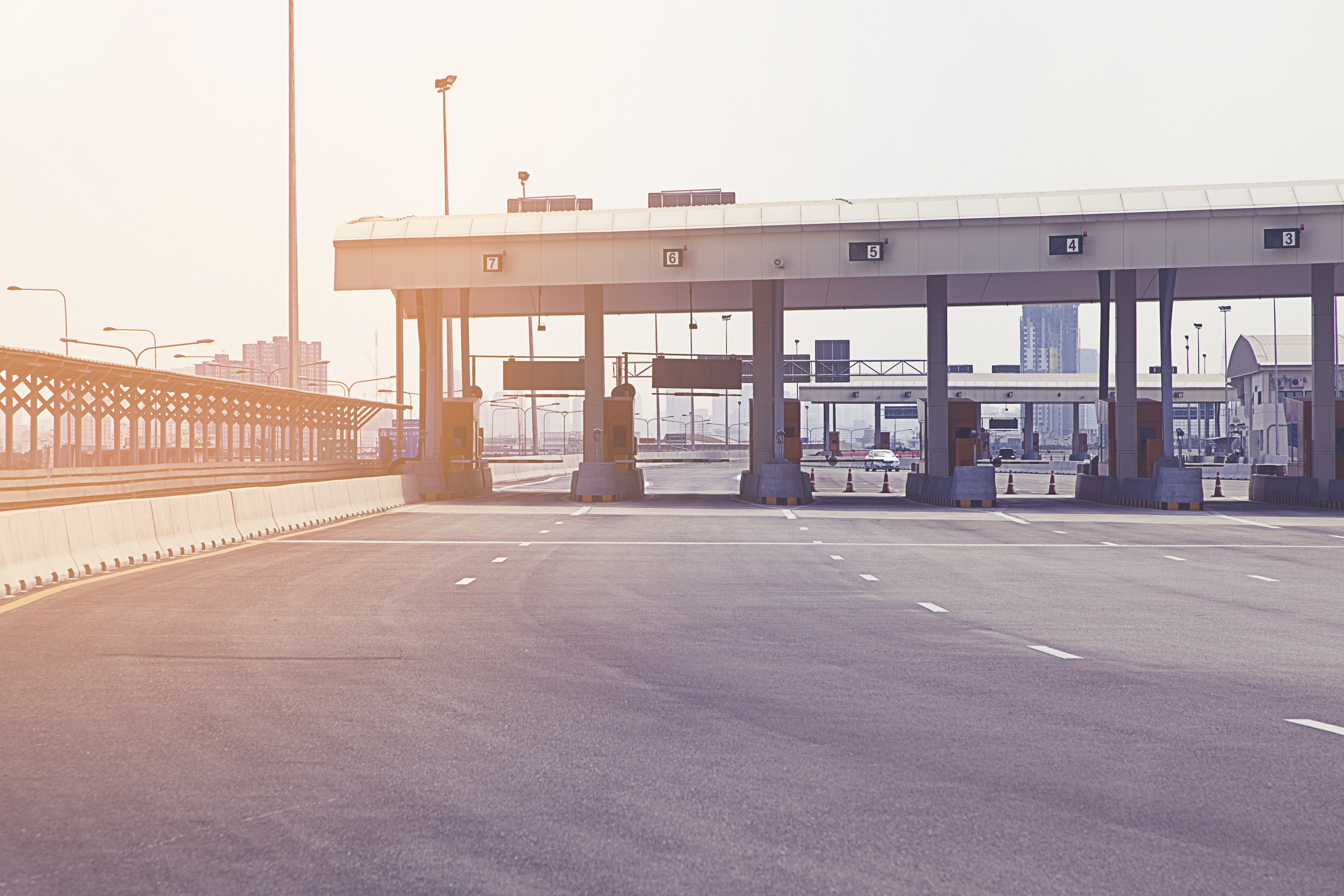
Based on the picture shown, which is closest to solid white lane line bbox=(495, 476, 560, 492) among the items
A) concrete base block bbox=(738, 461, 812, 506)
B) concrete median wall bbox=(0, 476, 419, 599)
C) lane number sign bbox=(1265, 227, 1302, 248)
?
concrete base block bbox=(738, 461, 812, 506)

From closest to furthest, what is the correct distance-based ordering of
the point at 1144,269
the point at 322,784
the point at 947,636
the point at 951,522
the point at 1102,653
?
the point at 322,784, the point at 1102,653, the point at 947,636, the point at 951,522, the point at 1144,269

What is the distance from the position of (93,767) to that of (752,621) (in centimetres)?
652

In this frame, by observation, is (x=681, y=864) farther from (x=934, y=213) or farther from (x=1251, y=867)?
(x=934, y=213)

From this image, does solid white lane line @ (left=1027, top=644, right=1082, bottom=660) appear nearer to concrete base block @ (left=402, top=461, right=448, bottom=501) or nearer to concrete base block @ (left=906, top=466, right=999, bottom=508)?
concrete base block @ (left=906, top=466, right=999, bottom=508)

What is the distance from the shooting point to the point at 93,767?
230 inches

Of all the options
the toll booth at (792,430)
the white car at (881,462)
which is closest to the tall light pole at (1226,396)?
the white car at (881,462)

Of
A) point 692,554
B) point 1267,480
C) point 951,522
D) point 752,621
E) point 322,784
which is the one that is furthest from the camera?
point 1267,480

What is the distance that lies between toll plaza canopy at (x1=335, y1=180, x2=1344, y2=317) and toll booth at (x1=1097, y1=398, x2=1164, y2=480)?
14.2ft

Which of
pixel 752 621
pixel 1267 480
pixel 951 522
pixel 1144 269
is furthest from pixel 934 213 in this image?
pixel 752 621

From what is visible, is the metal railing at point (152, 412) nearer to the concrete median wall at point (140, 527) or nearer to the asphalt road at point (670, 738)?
the concrete median wall at point (140, 527)

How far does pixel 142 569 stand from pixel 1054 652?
1173 centimetres

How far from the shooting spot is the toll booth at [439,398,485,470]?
1474 inches

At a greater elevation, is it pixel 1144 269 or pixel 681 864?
pixel 1144 269

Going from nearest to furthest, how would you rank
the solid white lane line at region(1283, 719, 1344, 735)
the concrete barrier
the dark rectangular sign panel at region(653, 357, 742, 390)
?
1. the solid white lane line at region(1283, 719, 1344, 735)
2. the concrete barrier
3. the dark rectangular sign panel at region(653, 357, 742, 390)
